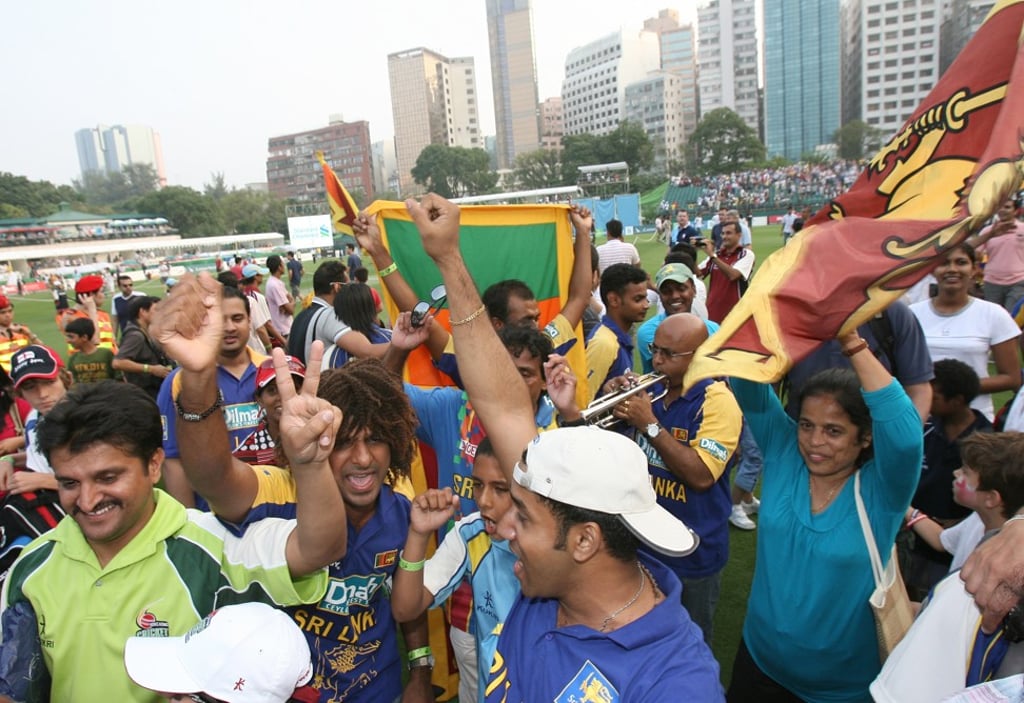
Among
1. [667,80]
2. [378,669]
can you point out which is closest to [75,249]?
[378,669]

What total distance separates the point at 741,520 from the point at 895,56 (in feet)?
379

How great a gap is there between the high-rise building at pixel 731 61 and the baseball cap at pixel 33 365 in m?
132

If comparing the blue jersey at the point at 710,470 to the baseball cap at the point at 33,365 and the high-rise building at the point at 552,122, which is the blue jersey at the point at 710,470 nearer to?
the baseball cap at the point at 33,365

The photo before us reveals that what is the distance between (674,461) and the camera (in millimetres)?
2861

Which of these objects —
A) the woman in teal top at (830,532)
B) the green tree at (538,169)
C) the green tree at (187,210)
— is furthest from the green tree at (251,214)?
the woman in teal top at (830,532)

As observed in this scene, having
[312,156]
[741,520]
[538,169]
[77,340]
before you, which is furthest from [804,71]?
[77,340]

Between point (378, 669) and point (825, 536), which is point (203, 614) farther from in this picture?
point (825, 536)

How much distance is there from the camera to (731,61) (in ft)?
400

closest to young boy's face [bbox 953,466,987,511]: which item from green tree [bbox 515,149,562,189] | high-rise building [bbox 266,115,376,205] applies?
green tree [bbox 515,149,562,189]

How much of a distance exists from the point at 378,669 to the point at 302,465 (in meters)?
0.92

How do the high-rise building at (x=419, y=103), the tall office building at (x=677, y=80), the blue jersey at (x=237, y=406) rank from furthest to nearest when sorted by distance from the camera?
the high-rise building at (x=419, y=103), the tall office building at (x=677, y=80), the blue jersey at (x=237, y=406)

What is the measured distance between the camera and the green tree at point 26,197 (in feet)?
269

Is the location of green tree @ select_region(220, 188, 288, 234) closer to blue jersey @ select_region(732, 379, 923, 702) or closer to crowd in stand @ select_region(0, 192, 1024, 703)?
crowd in stand @ select_region(0, 192, 1024, 703)

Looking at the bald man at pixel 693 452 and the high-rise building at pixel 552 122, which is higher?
the high-rise building at pixel 552 122
